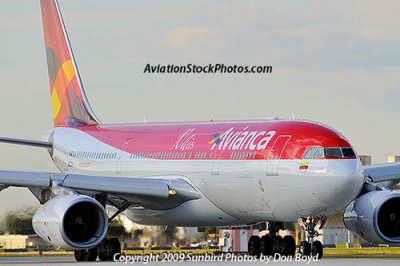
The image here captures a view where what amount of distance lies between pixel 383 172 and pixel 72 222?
9.73 meters

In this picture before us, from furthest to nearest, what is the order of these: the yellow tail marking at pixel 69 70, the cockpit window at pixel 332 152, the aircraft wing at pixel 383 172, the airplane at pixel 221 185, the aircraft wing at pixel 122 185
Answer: the yellow tail marking at pixel 69 70 < the aircraft wing at pixel 383 172 < the aircraft wing at pixel 122 185 < the airplane at pixel 221 185 < the cockpit window at pixel 332 152

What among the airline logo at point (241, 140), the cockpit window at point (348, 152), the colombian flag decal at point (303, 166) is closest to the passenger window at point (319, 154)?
the colombian flag decal at point (303, 166)

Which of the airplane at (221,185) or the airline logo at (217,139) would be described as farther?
the airline logo at (217,139)

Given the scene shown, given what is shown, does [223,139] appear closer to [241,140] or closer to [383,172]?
[241,140]

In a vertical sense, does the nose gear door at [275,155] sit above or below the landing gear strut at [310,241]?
above

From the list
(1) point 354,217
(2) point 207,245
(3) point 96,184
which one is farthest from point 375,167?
(2) point 207,245

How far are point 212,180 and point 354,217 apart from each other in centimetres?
408

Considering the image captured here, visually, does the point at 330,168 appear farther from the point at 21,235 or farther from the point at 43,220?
the point at 21,235

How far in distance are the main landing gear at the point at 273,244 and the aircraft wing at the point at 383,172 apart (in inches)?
135

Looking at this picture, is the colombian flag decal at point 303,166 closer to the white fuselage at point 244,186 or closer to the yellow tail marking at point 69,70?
the white fuselage at point 244,186

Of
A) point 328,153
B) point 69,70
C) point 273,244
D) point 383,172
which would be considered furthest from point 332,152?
point 69,70

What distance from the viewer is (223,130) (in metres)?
37.1

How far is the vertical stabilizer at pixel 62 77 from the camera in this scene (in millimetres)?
46812

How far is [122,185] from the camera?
35.9 metres
